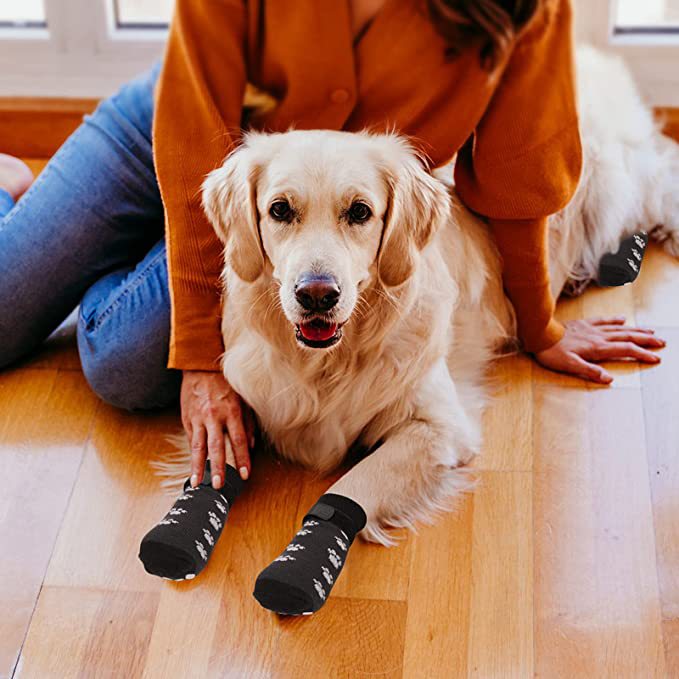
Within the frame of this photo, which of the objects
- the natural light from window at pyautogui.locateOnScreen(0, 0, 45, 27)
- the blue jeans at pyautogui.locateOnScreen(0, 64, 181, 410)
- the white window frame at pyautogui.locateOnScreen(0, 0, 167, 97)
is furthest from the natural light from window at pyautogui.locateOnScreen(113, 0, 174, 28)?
the blue jeans at pyautogui.locateOnScreen(0, 64, 181, 410)

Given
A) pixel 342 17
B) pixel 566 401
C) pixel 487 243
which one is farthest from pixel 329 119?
pixel 566 401

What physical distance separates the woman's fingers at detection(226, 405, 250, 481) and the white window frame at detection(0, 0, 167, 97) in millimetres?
1213

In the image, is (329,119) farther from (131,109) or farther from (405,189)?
(131,109)

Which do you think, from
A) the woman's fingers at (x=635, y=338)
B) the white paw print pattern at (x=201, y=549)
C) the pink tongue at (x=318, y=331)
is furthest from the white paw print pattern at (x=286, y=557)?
the woman's fingers at (x=635, y=338)

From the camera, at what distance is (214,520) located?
5.93 feet

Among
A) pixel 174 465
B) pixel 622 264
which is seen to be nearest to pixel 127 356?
pixel 174 465

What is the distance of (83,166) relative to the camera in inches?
84.6

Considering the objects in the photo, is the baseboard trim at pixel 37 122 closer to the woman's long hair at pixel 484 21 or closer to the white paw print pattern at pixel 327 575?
the woman's long hair at pixel 484 21

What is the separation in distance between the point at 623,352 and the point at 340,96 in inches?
31.4

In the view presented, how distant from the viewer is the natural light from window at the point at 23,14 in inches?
111

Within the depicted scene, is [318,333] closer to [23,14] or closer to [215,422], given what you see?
[215,422]

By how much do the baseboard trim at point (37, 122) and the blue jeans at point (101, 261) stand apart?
608 millimetres

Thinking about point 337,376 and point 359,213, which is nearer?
point 359,213

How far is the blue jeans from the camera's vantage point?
2.05m
